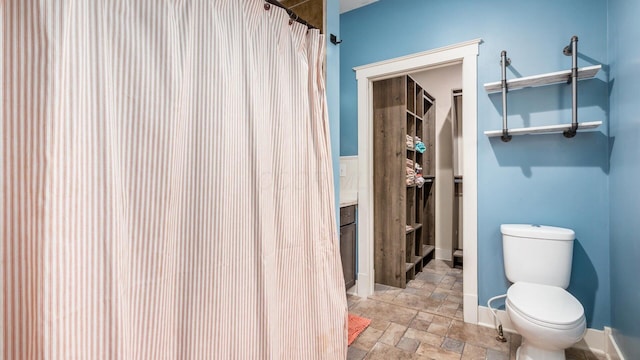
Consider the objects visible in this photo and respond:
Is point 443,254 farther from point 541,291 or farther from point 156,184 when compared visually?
point 156,184

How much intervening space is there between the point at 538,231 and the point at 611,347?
791mm

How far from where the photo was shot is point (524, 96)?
6.49ft

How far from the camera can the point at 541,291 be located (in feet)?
5.52

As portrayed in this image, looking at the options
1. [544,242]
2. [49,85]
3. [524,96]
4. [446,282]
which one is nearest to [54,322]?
[49,85]

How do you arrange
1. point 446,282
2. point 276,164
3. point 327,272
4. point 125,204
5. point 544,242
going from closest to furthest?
point 125,204 < point 276,164 < point 327,272 < point 544,242 < point 446,282

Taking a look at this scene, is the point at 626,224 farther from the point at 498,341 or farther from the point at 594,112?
the point at 498,341

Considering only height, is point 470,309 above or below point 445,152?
below

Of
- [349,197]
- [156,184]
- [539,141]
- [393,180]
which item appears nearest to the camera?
[156,184]

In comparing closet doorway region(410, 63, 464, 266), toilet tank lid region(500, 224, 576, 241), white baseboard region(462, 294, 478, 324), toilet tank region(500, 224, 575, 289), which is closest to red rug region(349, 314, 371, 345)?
white baseboard region(462, 294, 478, 324)

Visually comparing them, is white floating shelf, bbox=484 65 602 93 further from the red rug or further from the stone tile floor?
the red rug

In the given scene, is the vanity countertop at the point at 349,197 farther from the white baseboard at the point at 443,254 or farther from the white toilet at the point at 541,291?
the white baseboard at the point at 443,254

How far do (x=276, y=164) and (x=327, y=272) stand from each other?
68 cm

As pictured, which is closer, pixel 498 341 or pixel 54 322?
pixel 54 322

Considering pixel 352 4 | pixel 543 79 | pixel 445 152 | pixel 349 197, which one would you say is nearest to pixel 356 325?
pixel 349 197
